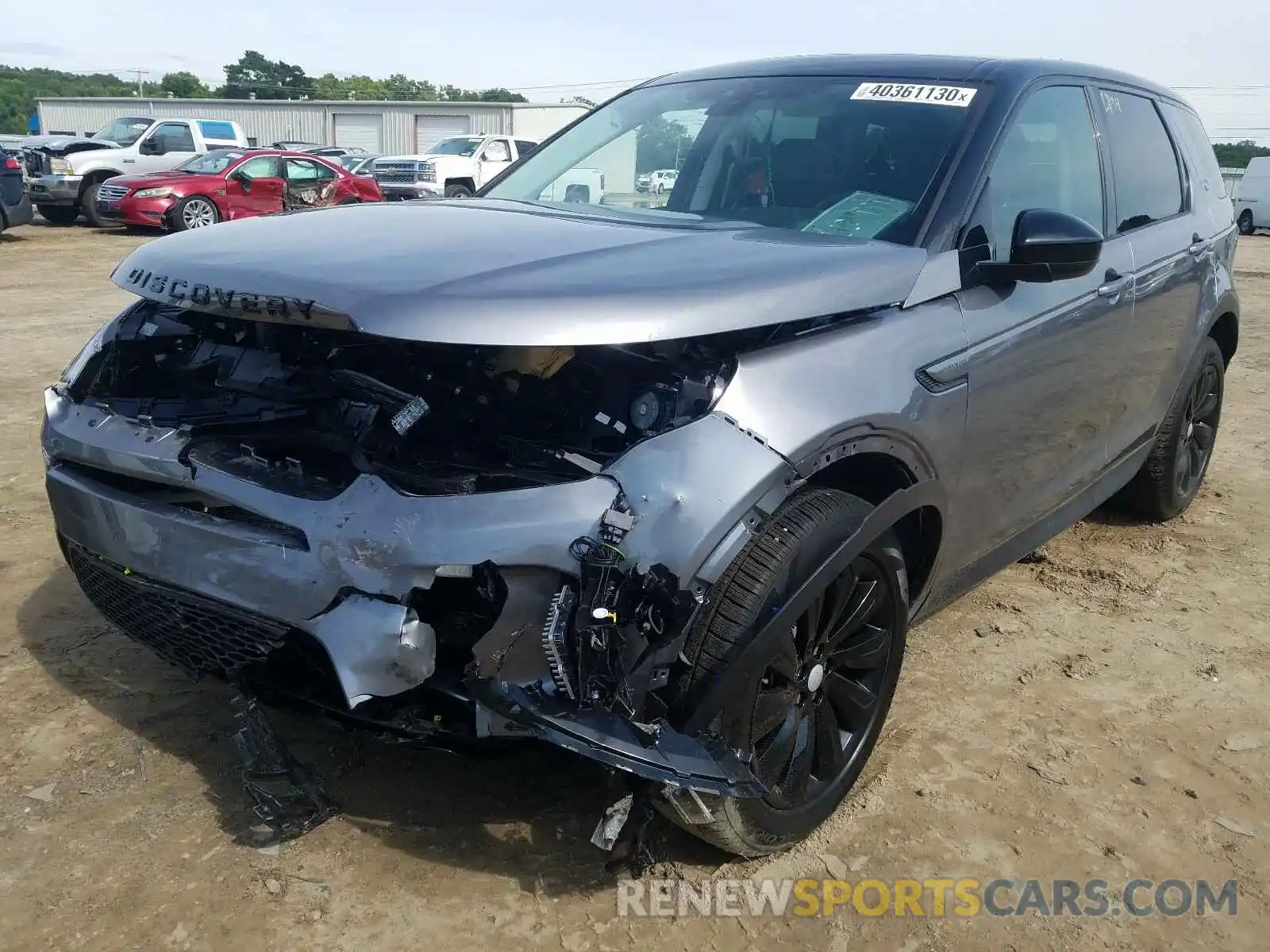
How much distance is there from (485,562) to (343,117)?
4886cm

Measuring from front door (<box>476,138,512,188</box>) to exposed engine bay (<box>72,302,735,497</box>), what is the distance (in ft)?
69.1

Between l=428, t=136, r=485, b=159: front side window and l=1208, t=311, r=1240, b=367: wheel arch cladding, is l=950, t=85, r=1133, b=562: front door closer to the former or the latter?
l=1208, t=311, r=1240, b=367: wheel arch cladding

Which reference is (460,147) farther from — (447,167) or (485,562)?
(485,562)

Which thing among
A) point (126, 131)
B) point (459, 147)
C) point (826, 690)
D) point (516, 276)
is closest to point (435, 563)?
point (516, 276)

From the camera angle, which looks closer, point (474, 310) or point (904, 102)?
point (474, 310)

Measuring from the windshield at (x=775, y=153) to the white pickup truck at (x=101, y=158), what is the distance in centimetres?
1620

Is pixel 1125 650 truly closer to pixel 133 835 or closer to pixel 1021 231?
pixel 1021 231

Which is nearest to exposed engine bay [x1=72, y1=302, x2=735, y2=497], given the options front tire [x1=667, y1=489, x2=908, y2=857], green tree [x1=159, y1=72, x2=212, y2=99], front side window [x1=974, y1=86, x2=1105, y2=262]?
front tire [x1=667, y1=489, x2=908, y2=857]

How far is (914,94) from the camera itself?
3.18 meters

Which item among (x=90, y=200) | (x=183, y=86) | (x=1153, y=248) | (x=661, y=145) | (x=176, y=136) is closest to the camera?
(x=661, y=145)

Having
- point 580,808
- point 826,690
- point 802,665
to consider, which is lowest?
point 580,808

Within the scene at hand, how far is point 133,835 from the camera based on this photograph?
249 centimetres

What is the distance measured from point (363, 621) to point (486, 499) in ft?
1.08

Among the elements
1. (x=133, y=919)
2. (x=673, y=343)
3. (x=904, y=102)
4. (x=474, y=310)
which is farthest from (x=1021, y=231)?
(x=133, y=919)
